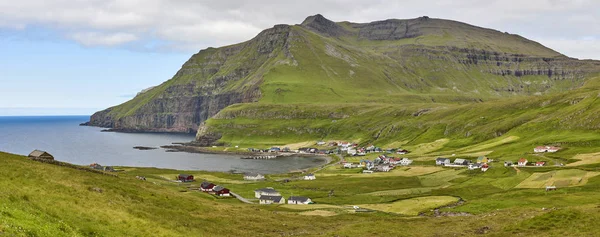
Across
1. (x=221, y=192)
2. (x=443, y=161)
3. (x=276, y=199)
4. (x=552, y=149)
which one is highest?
(x=552, y=149)

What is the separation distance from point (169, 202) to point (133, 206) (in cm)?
1011

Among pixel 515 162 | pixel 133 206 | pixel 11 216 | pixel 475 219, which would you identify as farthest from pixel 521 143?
pixel 11 216

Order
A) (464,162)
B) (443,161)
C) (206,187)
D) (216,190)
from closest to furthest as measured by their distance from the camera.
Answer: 1. (216,190)
2. (206,187)
3. (464,162)
4. (443,161)

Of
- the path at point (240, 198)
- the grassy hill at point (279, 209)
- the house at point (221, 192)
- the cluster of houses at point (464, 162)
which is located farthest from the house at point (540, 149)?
the house at point (221, 192)

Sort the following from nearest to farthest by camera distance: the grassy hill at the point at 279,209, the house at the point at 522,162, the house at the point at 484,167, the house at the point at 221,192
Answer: the grassy hill at the point at 279,209 < the house at the point at 221,192 < the house at the point at 484,167 < the house at the point at 522,162

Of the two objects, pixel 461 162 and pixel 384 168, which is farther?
pixel 384 168

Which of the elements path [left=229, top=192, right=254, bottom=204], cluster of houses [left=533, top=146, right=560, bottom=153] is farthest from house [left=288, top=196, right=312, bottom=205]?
cluster of houses [left=533, top=146, right=560, bottom=153]

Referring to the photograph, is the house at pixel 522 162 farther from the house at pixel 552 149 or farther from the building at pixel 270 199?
the building at pixel 270 199

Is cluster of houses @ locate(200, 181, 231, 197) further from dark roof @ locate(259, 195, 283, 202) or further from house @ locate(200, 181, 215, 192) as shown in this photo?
dark roof @ locate(259, 195, 283, 202)

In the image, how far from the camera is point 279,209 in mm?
91188

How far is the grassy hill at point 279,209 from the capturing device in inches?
1549

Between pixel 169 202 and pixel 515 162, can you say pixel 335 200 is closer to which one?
pixel 169 202

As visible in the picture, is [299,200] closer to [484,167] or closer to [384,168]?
[484,167]

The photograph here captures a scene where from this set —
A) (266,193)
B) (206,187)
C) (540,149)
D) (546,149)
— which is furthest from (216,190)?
(546,149)
